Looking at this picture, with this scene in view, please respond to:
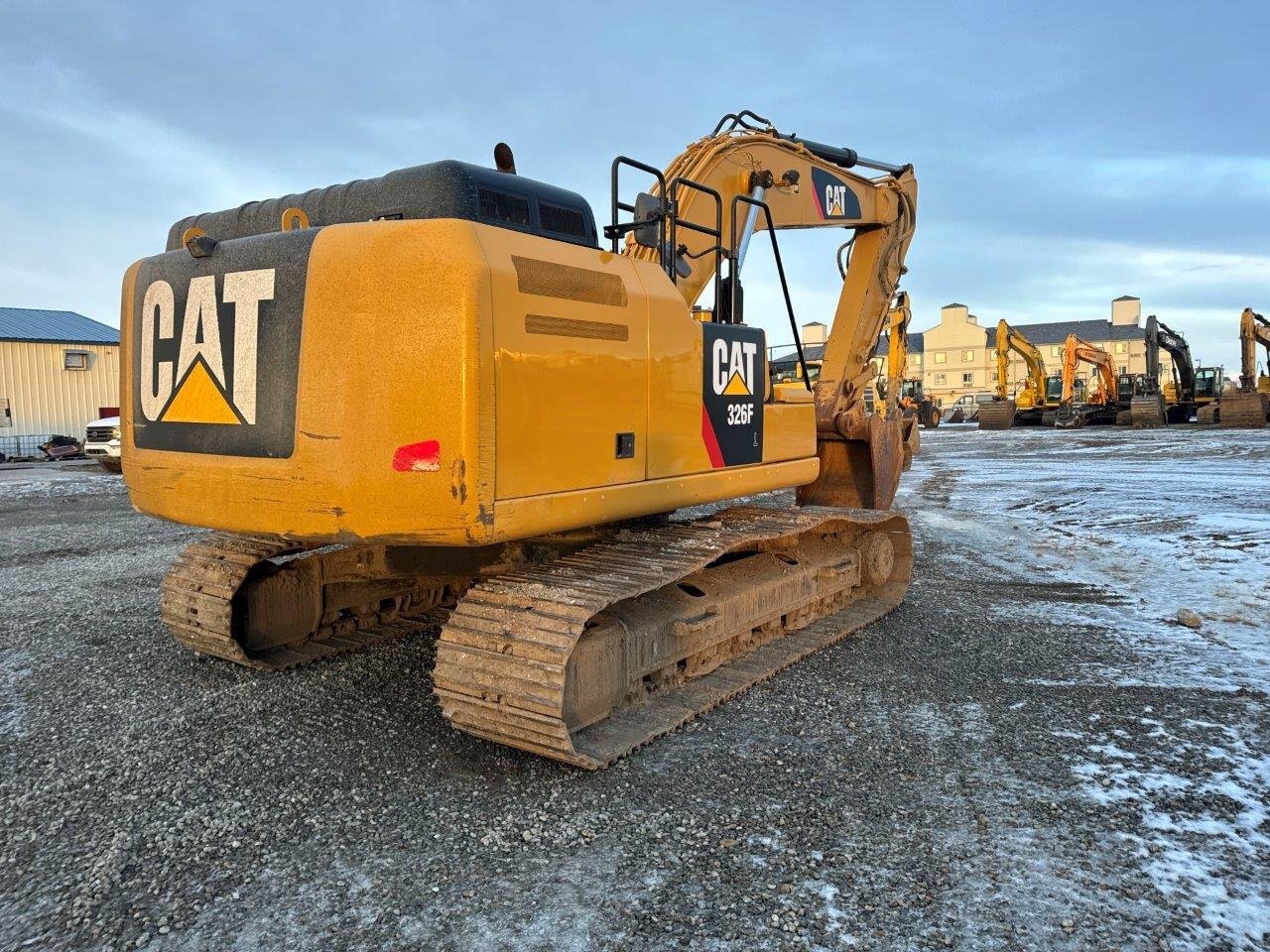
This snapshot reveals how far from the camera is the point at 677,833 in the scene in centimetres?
311

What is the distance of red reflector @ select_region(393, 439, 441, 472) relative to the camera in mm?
3262

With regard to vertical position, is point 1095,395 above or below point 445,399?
above

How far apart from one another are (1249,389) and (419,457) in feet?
122

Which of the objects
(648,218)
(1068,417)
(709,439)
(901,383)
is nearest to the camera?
(648,218)

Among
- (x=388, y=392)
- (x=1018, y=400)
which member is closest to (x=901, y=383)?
(x=1018, y=400)

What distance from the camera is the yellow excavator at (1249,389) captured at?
30547 millimetres

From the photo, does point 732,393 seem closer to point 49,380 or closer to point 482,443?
point 482,443

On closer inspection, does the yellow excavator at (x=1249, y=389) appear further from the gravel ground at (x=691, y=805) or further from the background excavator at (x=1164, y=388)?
the gravel ground at (x=691, y=805)

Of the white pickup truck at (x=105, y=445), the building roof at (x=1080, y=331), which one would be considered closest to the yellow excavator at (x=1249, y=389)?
the white pickup truck at (x=105, y=445)

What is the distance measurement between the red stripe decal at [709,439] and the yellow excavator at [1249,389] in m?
32.1

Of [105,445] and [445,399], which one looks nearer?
[445,399]

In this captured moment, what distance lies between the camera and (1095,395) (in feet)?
122

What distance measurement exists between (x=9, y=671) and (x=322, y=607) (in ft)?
5.63

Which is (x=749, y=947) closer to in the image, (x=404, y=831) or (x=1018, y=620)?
(x=404, y=831)
